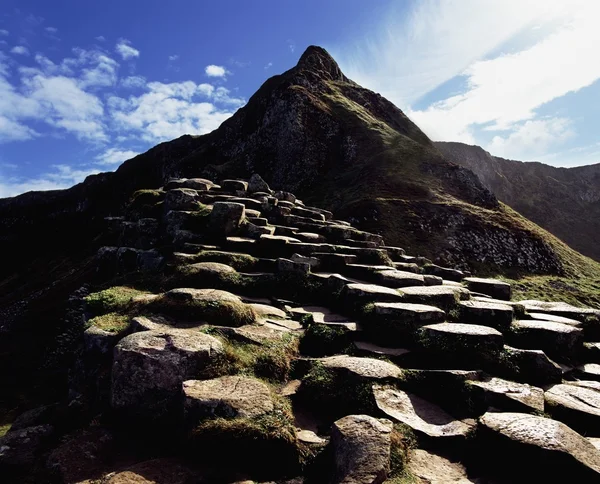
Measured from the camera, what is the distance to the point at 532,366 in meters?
7.45

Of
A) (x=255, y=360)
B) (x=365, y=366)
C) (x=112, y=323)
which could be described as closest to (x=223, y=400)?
Result: (x=255, y=360)

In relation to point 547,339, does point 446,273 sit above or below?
above

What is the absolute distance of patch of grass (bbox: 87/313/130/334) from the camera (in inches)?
291

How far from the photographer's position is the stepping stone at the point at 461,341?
23.7 feet

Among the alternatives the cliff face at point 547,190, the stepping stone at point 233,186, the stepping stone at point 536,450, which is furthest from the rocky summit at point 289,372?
the cliff face at point 547,190

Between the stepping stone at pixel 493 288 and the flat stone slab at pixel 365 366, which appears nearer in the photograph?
the flat stone slab at pixel 365 366

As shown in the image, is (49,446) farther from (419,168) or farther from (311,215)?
(419,168)

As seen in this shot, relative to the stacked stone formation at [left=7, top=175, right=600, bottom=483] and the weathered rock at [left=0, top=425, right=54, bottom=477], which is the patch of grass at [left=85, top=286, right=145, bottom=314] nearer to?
the stacked stone formation at [left=7, top=175, right=600, bottom=483]

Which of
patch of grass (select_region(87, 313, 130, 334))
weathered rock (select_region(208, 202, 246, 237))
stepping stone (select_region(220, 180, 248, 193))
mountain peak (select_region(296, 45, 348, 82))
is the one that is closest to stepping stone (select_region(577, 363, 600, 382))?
patch of grass (select_region(87, 313, 130, 334))

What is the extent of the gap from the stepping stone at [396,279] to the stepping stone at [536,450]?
5.57 meters

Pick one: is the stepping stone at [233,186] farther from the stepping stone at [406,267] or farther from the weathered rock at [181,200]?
the stepping stone at [406,267]

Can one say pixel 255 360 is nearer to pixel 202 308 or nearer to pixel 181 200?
pixel 202 308

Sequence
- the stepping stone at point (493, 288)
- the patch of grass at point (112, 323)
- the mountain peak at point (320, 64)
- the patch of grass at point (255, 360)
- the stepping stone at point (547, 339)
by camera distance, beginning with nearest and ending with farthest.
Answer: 1. the patch of grass at point (255, 360)
2. the patch of grass at point (112, 323)
3. the stepping stone at point (547, 339)
4. the stepping stone at point (493, 288)
5. the mountain peak at point (320, 64)

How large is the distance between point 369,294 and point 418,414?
363 centimetres
